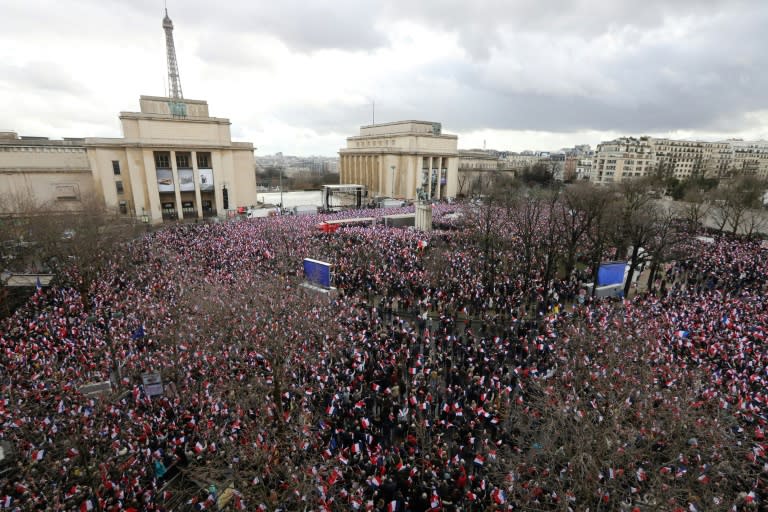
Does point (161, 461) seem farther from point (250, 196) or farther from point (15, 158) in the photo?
point (15, 158)

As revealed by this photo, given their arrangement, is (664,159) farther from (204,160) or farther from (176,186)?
(176,186)

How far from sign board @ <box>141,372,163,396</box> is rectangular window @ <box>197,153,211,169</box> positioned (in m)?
37.1

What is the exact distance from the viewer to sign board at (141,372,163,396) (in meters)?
10.8

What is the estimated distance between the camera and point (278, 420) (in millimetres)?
9930

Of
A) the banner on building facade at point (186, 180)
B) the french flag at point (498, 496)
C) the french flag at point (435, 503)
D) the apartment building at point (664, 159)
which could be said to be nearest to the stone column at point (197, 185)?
the banner on building facade at point (186, 180)

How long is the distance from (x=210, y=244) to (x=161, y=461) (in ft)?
59.0

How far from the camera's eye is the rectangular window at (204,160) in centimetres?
4228

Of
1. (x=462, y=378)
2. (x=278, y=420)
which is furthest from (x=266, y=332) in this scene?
(x=462, y=378)

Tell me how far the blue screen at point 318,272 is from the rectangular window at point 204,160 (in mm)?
29404

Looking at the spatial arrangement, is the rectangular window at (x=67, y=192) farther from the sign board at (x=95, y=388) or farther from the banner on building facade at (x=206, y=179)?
the sign board at (x=95, y=388)

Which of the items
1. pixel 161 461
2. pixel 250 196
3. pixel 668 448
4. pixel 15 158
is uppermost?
pixel 15 158

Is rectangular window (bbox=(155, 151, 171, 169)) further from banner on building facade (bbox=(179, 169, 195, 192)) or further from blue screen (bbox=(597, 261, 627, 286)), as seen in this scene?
blue screen (bbox=(597, 261, 627, 286))

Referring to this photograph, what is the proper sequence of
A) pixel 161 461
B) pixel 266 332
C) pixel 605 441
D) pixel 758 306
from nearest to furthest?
1. pixel 605 441
2. pixel 161 461
3. pixel 266 332
4. pixel 758 306

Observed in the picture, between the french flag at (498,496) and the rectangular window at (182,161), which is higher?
the rectangular window at (182,161)
